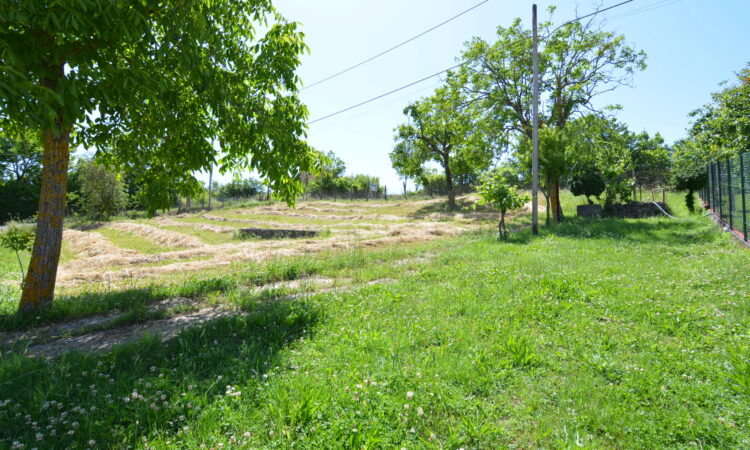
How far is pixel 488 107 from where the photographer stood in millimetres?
19969

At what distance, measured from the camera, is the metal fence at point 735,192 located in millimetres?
9031

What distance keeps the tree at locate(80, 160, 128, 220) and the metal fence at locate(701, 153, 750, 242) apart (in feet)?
133

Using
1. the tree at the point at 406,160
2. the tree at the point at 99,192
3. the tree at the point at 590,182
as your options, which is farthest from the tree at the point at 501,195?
the tree at the point at 99,192

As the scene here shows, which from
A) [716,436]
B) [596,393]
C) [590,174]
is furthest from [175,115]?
[590,174]

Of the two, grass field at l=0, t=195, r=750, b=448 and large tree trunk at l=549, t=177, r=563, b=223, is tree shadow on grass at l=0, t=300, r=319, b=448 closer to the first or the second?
grass field at l=0, t=195, r=750, b=448

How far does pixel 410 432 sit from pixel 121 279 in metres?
9.26

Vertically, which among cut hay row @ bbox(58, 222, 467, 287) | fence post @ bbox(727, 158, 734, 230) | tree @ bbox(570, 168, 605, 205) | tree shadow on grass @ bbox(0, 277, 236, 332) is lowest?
tree shadow on grass @ bbox(0, 277, 236, 332)

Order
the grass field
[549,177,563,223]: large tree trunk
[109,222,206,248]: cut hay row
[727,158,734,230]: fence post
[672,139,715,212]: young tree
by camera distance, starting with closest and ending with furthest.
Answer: the grass field < [727,158,734,230]: fence post < [109,222,206,248]: cut hay row < [549,177,563,223]: large tree trunk < [672,139,715,212]: young tree

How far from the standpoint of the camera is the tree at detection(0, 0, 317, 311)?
413cm

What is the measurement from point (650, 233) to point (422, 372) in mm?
12653

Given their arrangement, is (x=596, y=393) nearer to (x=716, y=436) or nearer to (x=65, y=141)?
(x=716, y=436)

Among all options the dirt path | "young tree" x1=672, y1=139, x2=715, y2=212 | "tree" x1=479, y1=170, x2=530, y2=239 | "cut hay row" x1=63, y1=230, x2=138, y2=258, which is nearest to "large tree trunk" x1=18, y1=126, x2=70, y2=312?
the dirt path

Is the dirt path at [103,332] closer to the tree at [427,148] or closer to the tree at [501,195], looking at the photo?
the tree at [501,195]

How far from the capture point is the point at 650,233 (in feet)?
39.8
